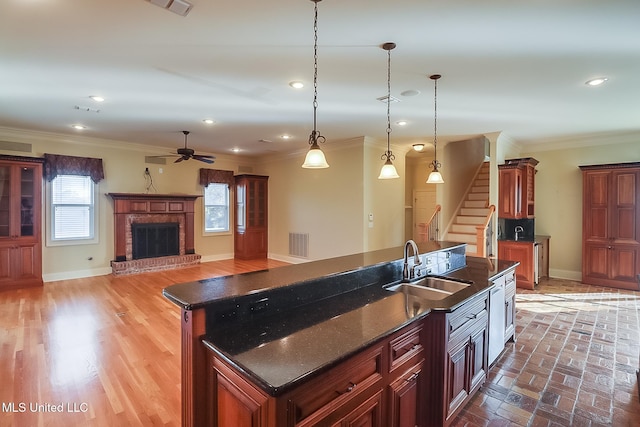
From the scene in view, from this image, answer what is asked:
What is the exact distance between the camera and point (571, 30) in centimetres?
235

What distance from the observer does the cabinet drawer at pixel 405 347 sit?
1.66 m

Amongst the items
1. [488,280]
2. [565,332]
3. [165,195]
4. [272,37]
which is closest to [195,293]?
[272,37]

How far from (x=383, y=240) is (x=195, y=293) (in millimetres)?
5592

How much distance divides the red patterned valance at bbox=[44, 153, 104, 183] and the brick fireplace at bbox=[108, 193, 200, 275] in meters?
0.52

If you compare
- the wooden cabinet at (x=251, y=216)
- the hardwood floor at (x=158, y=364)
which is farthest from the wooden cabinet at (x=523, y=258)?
→ the wooden cabinet at (x=251, y=216)

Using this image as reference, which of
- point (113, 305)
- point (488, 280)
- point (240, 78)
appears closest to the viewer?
point (488, 280)

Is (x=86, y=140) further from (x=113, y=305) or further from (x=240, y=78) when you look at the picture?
(x=240, y=78)

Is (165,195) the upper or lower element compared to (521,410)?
upper

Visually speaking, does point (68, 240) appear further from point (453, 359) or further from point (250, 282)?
point (453, 359)

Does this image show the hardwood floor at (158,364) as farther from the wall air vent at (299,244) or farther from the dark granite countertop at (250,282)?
the wall air vent at (299,244)

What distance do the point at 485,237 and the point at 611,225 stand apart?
2.22 meters

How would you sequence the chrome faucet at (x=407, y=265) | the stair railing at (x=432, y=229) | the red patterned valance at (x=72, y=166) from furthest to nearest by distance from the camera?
the stair railing at (x=432, y=229) → the red patterned valance at (x=72, y=166) → the chrome faucet at (x=407, y=265)

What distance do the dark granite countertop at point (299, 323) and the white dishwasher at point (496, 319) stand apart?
381mm

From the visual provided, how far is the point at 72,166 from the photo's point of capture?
609cm
